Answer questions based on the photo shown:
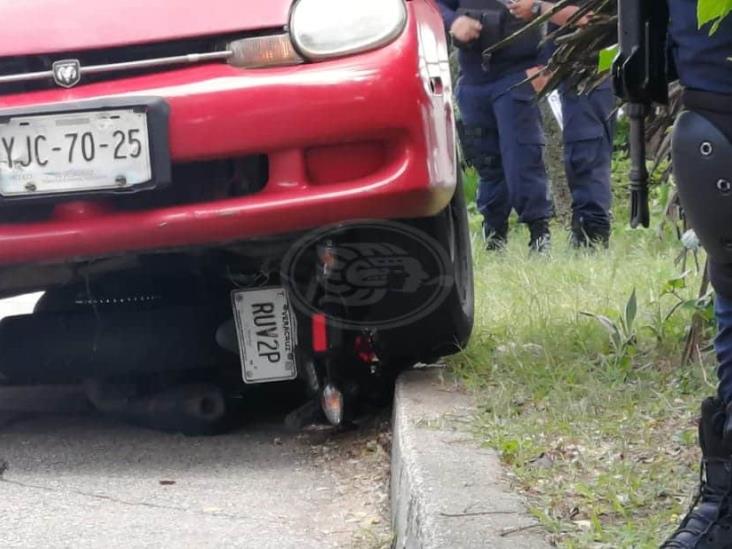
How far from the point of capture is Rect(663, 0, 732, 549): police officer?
2180 mm

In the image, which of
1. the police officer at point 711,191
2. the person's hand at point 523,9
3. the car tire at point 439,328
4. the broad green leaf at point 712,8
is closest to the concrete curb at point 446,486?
the car tire at point 439,328

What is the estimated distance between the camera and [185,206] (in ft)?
10.9

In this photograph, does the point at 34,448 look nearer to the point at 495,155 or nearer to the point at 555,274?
the point at 555,274

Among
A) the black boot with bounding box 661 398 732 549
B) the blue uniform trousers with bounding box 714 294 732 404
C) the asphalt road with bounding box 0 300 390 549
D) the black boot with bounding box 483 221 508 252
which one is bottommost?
the black boot with bounding box 483 221 508 252

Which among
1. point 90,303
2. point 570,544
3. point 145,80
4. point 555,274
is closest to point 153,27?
point 145,80

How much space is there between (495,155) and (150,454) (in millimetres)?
3609

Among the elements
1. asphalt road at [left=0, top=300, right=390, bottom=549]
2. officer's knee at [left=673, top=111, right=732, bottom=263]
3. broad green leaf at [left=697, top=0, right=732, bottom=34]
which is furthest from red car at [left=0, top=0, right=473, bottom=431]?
broad green leaf at [left=697, top=0, right=732, bottom=34]

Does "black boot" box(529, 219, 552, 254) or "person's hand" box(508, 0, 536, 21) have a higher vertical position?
"person's hand" box(508, 0, 536, 21)

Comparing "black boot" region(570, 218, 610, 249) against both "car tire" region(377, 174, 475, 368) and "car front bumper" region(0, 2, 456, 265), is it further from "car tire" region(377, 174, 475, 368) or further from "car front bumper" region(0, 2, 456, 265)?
"car front bumper" region(0, 2, 456, 265)

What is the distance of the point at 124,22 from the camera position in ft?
11.0

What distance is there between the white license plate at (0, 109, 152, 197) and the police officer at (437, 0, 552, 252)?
130 inches

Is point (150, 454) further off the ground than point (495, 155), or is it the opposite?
point (150, 454)

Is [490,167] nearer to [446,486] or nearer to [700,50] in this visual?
[446,486]

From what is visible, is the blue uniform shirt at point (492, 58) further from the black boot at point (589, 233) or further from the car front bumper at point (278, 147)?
the car front bumper at point (278, 147)
